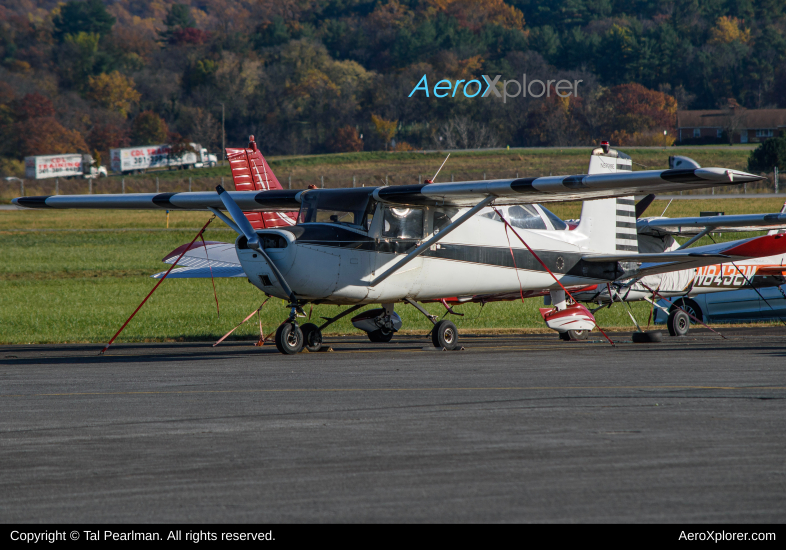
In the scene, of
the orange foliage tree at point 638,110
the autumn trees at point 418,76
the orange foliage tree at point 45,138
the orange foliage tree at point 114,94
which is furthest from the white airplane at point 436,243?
the orange foliage tree at point 114,94

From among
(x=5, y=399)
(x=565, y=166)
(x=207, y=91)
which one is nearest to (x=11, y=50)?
(x=207, y=91)

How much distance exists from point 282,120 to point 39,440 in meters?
125

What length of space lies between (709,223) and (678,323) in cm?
264

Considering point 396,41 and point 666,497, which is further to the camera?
point 396,41

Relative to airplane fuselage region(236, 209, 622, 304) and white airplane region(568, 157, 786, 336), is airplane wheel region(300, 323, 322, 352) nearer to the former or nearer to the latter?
airplane fuselage region(236, 209, 622, 304)

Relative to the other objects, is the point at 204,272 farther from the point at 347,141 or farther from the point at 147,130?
the point at 147,130

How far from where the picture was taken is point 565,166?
270 feet

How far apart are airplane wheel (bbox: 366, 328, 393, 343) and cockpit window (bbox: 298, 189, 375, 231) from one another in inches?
121

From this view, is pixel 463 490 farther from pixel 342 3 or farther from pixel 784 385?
pixel 342 3

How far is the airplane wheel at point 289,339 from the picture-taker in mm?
13555

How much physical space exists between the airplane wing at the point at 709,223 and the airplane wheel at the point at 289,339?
951 cm

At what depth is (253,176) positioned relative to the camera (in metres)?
19.2

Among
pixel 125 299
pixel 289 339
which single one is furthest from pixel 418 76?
pixel 289 339

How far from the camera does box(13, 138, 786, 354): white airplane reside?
42.4 feet
